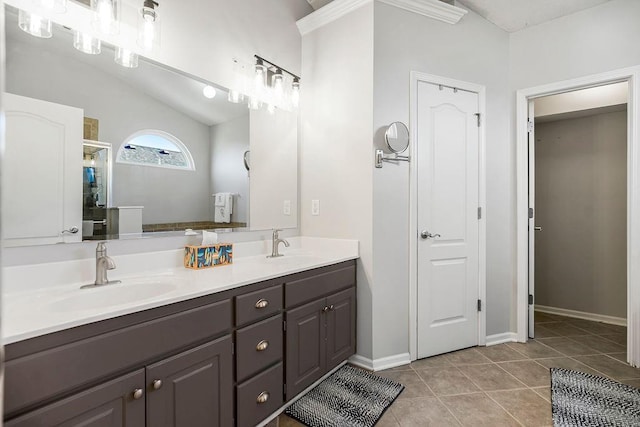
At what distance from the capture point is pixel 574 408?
1909mm

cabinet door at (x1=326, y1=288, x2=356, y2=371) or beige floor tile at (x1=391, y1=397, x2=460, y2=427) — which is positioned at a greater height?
cabinet door at (x1=326, y1=288, x2=356, y2=371)

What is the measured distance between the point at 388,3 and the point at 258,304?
2220 millimetres

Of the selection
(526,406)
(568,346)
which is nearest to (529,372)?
(526,406)

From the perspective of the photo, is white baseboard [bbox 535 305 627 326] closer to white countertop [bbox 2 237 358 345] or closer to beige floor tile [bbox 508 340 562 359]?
beige floor tile [bbox 508 340 562 359]

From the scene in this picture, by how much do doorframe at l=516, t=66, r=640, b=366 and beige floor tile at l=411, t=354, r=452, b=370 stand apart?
82cm

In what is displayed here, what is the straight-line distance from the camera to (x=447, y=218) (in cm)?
263

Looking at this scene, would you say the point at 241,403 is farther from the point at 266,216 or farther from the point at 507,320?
the point at 507,320

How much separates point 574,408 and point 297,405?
1.58 m

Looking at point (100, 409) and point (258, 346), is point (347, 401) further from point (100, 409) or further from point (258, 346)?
point (100, 409)

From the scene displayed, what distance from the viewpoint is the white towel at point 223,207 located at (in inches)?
84.1

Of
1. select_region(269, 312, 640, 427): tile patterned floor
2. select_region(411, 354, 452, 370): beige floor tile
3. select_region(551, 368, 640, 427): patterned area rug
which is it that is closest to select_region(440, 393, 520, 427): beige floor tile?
select_region(269, 312, 640, 427): tile patterned floor

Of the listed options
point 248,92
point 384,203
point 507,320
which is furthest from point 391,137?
point 507,320

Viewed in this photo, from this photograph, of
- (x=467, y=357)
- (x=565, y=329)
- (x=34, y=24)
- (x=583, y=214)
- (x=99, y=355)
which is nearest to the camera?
(x=99, y=355)

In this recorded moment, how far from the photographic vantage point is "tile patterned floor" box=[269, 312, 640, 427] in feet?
6.08
